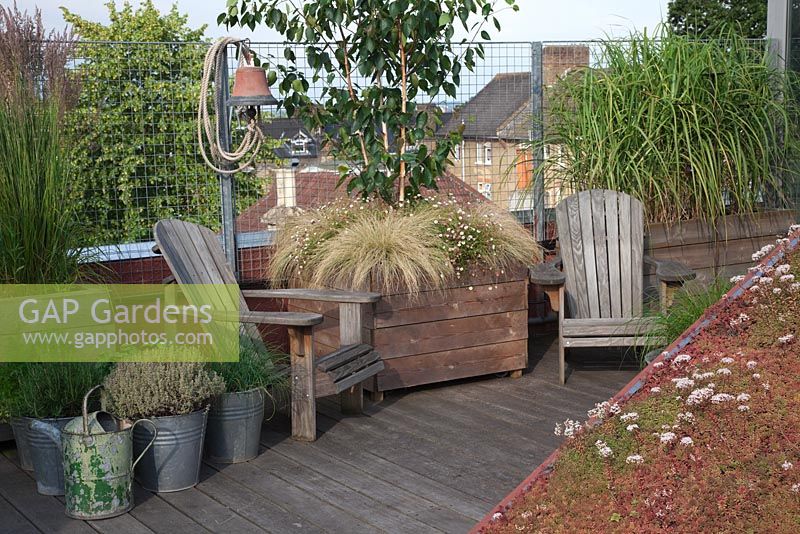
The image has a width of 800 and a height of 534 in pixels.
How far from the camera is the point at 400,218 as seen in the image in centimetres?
485

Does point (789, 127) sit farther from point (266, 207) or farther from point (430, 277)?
point (266, 207)

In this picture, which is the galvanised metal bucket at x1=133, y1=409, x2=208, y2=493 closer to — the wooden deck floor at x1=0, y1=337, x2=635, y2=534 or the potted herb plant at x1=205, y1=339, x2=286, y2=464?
the wooden deck floor at x1=0, y1=337, x2=635, y2=534

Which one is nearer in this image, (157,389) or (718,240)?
(157,389)

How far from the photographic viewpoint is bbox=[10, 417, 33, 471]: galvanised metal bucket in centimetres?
362

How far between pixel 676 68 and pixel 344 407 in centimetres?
273

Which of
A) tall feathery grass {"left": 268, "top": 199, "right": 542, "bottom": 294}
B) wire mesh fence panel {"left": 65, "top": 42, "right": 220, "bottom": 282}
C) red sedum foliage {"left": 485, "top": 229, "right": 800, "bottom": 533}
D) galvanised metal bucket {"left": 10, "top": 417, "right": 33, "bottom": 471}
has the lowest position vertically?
galvanised metal bucket {"left": 10, "top": 417, "right": 33, "bottom": 471}

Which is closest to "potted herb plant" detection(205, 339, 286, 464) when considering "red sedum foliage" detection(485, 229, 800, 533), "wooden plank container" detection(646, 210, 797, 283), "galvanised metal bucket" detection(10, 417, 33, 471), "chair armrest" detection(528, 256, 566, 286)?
"galvanised metal bucket" detection(10, 417, 33, 471)

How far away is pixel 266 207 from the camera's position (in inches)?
229

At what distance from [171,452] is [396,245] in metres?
1.63

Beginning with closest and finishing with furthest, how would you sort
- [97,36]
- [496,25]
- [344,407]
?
[344,407] → [496,25] → [97,36]

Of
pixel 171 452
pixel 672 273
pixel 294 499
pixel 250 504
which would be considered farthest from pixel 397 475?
pixel 672 273

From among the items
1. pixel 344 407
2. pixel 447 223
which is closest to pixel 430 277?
pixel 447 223

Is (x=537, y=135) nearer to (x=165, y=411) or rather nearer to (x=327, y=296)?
(x=327, y=296)

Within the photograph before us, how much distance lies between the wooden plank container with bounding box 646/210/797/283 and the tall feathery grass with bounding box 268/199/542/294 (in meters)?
0.77
